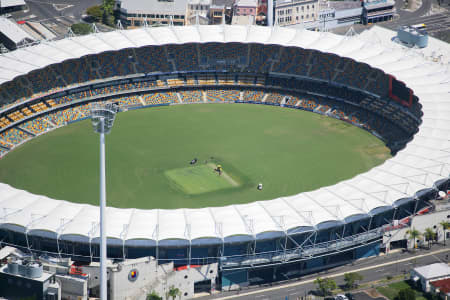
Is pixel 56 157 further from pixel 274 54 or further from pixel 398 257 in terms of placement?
pixel 398 257

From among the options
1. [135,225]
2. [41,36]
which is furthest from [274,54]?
[135,225]

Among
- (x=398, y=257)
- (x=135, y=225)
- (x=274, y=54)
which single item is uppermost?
(x=274, y=54)

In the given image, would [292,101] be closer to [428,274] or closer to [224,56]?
[224,56]

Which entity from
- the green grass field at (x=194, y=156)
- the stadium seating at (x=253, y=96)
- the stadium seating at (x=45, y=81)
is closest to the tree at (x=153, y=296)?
the green grass field at (x=194, y=156)

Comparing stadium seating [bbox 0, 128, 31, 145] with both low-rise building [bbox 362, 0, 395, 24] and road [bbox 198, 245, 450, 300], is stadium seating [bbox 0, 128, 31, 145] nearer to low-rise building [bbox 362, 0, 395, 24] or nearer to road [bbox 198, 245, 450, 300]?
road [bbox 198, 245, 450, 300]

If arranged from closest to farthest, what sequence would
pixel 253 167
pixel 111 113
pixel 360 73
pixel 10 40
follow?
pixel 111 113, pixel 253 167, pixel 360 73, pixel 10 40

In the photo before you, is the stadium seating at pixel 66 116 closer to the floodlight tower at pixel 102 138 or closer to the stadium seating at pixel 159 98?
the stadium seating at pixel 159 98

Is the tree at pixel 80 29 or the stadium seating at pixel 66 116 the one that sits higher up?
the tree at pixel 80 29
